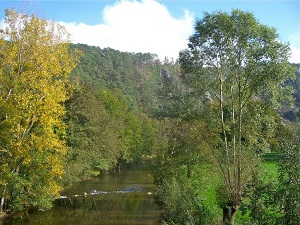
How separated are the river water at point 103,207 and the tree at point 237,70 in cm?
998

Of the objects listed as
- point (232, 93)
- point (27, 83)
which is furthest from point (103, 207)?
point (232, 93)

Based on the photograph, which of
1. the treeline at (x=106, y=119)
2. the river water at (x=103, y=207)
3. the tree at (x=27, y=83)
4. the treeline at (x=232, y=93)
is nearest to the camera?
the treeline at (x=232, y=93)

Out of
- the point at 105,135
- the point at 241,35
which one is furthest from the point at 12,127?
the point at 105,135

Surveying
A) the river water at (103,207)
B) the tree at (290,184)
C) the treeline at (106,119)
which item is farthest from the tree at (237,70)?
the river water at (103,207)

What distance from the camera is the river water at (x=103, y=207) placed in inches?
958

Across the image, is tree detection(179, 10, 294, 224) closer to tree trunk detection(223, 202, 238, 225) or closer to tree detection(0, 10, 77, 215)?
tree trunk detection(223, 202, 238, 225)

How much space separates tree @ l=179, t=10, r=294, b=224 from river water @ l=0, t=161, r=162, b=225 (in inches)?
393

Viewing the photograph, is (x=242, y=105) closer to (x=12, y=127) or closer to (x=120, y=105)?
(x=12, y=127)

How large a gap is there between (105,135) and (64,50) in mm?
30551

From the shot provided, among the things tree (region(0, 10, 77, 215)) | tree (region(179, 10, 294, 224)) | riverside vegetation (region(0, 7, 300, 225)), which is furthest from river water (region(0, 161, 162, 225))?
tree (region(179, 10, 294, 224))

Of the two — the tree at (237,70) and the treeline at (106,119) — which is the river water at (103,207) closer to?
the treeline at (106,119)

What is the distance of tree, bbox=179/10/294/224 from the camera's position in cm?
1509

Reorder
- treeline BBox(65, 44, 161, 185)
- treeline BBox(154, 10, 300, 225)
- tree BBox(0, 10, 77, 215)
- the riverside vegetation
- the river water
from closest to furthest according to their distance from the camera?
the riverside vegetation, treeline BBox(154, 10, 300, 225), tree BBox(0, 10, 77, 215), the river water, treeline BBox(65, 44, 161, 185)

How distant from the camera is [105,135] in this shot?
4934cm
